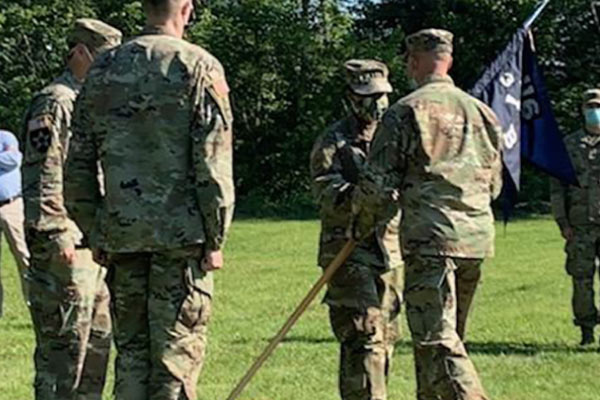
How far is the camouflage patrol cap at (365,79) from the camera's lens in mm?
7301

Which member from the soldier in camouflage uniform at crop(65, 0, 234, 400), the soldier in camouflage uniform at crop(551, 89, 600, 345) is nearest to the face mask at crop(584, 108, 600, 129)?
the soldier in camouflage uniform at crop(551, 89, 600, 345)

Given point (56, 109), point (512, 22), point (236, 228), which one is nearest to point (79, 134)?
point (56, 109)

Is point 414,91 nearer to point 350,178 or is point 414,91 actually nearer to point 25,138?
point 350,178

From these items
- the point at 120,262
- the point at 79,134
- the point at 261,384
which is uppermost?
the point at 79,134

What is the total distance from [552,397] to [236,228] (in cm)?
2061

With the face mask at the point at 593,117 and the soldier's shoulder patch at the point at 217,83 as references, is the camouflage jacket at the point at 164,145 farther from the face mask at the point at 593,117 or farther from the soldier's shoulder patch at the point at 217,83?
the face mask at the point at 593,117

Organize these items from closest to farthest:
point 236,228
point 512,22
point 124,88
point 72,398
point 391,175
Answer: point 124,88 → point 391,175 → point 72,398 → point 236,228 → point 512,22

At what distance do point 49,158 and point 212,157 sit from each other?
1.82 m

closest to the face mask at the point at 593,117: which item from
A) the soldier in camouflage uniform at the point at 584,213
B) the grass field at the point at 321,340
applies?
the soldier in camouflage uniform at the point at 584,213

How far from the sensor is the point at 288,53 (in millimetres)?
41750

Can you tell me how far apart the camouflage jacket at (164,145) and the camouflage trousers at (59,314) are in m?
1.58

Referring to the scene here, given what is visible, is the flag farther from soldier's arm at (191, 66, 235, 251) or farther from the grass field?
soldier's arm at (191, 66, 235, 251)

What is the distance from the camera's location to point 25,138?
701cm

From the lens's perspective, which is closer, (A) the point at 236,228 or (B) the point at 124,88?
(B) the point at 124,88
